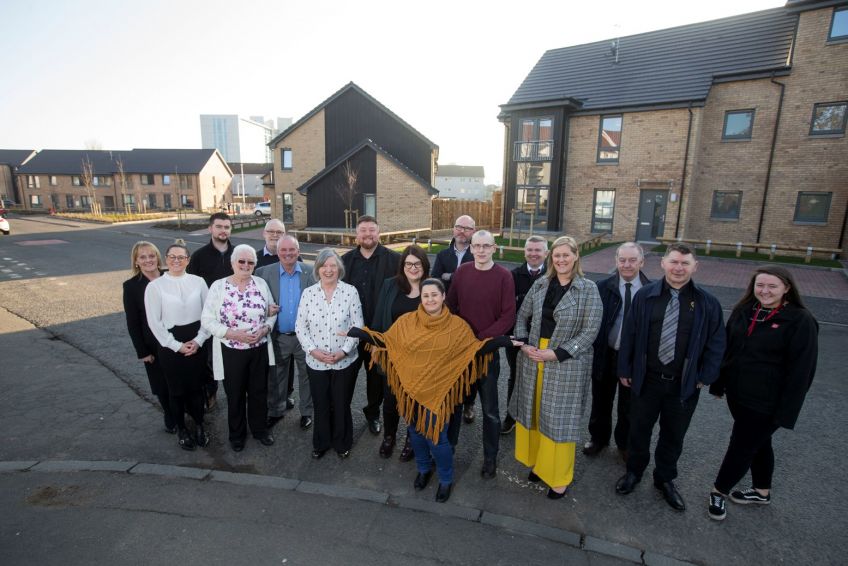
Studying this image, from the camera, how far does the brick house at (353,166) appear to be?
26.3m

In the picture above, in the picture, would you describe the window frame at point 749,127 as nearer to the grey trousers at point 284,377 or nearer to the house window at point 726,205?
the house window at point 726,205

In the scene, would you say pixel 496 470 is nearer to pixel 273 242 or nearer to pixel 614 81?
pixel 273 242

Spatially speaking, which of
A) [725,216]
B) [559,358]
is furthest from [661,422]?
[725,216]

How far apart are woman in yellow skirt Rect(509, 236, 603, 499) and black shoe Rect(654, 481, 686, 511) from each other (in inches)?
30.2

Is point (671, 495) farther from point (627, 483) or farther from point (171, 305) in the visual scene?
point (171, 305)

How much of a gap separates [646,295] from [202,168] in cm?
6263

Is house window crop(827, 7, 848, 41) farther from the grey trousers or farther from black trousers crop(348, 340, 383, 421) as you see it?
the grey trousers

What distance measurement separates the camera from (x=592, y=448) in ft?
14.6

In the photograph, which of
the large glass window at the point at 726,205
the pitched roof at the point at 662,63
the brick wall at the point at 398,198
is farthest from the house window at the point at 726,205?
the brick wall at the point at 398,198

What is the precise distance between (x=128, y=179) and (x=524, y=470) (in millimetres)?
67233

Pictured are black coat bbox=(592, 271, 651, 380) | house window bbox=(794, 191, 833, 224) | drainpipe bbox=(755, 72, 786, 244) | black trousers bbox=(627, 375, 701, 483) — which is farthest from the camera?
drainpipe bbox=(755, 72, 786, 244)

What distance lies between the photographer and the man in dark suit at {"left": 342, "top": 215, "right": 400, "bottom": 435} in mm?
4801

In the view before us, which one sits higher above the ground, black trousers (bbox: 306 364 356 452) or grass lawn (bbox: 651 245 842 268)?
grass lawn (bbox: 651 245 842 268)

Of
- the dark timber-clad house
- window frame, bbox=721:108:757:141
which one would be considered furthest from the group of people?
window frame, bbox=721:108:757:141
